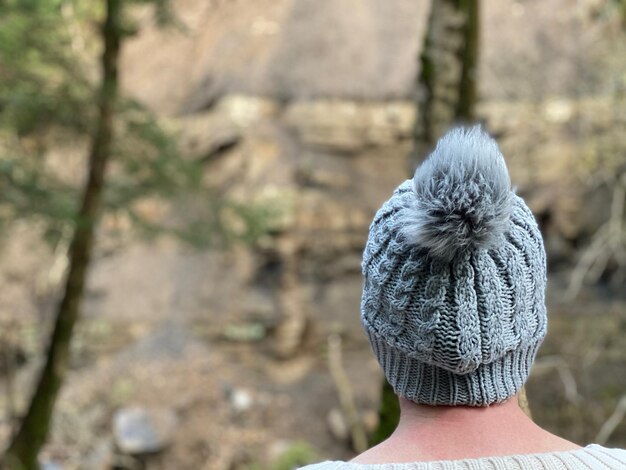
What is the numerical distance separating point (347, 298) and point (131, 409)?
4.00m

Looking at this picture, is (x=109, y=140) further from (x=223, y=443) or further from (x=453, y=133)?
(x=453, y=133)

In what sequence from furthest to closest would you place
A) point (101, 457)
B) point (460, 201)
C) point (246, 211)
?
1. point (101, 457)
2. point (246, 211)
3. point (460, 201)

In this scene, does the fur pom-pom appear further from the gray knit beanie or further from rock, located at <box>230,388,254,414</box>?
rock, located at <box>230,388,254,414</box>

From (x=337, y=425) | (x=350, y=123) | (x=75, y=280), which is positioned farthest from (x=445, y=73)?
(x=350, y=123)

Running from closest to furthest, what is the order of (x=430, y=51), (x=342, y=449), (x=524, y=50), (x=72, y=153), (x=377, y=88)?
(x=430, y=51) < (x=72, y=153) < (x=342, y=449) < (x=524, y=50) < (x=377, y=88)

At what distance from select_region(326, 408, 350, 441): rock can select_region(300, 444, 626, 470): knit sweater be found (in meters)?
10.7

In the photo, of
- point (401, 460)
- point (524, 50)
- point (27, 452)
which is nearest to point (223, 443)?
point (27, 452)

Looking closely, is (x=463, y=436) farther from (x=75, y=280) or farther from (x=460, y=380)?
(x=75, y=280)

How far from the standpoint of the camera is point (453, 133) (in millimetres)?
1360

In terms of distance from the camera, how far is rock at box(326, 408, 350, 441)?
11.8m

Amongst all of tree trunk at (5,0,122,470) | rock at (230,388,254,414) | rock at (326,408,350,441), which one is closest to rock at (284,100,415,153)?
rock at (230,388,254,414)

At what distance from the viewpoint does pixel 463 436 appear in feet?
4.33

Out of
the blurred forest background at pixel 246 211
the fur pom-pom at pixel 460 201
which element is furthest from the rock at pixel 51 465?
the fur pom-pom at pixel 460 201

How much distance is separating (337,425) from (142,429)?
272 cm
